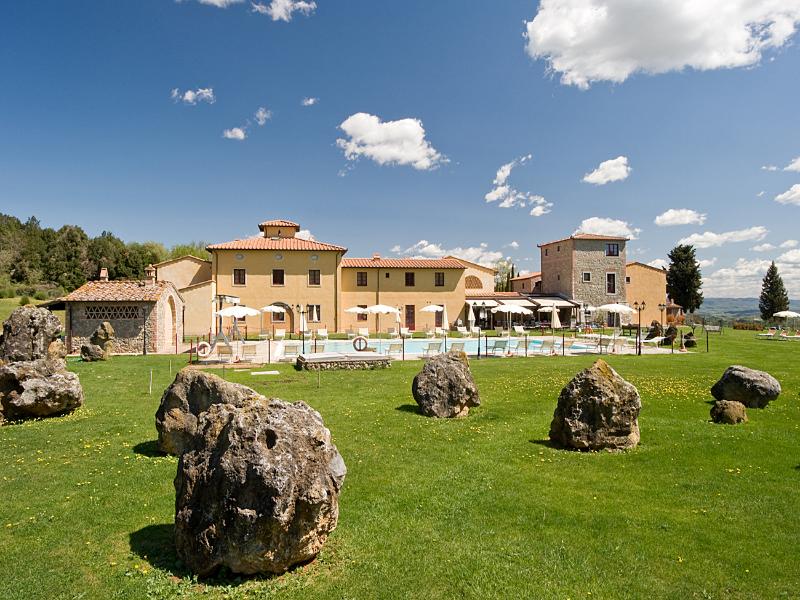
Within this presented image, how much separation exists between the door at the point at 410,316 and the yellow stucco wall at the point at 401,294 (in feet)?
0.87

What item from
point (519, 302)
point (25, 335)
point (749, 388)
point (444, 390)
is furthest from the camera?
point (519, 302)

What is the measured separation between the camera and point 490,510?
6.42 metres

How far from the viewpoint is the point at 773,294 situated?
213ft

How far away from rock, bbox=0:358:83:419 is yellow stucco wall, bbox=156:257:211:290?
2961 cm

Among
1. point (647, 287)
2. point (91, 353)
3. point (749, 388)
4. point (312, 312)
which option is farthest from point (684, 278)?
point (91, 353)

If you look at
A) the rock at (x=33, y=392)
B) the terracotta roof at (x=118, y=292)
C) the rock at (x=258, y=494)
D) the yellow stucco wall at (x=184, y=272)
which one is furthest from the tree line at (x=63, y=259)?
the rock at (x=258, y=494)

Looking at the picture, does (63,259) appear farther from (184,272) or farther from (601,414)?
(601,414)

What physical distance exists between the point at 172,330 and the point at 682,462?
1079 inches

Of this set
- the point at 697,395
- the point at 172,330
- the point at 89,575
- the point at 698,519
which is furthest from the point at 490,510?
the point at 172,330

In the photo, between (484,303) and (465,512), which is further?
(484,303)

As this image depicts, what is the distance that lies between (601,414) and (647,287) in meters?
49.6

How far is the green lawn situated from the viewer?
15.6 feet

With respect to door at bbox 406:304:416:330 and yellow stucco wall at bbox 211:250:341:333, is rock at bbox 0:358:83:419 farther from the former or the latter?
door at bbox 406:304:416:330

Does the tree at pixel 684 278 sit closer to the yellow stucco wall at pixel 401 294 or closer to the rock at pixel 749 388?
the yellow stucco wall at pixel 401 294
